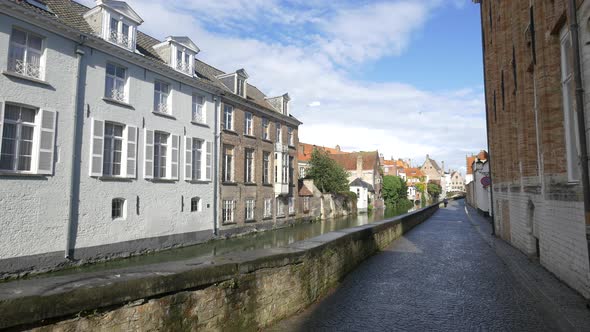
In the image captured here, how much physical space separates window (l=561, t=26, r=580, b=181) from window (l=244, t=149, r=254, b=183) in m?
19.9

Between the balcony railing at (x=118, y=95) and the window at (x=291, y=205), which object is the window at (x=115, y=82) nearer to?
the balcony railing at (x=118, y=95)

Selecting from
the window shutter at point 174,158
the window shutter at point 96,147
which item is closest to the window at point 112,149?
the window shutter at point 96,147

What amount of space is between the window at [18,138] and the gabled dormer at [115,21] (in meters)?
4.93

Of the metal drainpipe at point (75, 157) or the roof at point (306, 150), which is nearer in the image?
the metal drainpipe at point (75, 157)

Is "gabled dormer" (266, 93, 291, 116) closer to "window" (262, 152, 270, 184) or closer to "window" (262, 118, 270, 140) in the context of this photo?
"window" (262, 118, 270, 140)

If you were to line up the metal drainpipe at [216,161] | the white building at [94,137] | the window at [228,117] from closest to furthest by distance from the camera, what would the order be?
1. the white building at [94,137]
2. the metal drainpipe at [216,161]
3. the window at [228,117]

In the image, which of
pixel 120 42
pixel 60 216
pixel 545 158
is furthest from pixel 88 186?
pixel 545 158

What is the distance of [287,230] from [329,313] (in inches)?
870

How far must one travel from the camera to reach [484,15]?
66.3 ft

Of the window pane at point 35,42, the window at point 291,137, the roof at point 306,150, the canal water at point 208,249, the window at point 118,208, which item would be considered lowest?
the canal water at point 208,249

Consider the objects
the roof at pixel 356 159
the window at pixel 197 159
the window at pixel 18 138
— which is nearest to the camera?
the window at pixel 18 138

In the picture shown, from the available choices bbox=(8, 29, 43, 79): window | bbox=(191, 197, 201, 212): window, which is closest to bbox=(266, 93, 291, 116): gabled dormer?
bbox=(191, 197, 201, 212): window

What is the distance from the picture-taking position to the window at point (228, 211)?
2252cm

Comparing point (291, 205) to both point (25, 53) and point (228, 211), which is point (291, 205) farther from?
point (25, 53)
